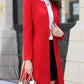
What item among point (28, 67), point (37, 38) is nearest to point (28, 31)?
point (37, 38)

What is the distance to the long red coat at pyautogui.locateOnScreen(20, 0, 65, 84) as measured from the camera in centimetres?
269

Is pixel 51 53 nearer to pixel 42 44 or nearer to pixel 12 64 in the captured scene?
pixel 42 44

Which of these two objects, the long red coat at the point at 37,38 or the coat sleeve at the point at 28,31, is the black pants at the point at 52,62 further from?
the coat sleeve at the point at 28,31

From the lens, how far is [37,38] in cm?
272

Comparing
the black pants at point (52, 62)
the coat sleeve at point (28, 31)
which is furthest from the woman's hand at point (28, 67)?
the black pants at point (52, 62)

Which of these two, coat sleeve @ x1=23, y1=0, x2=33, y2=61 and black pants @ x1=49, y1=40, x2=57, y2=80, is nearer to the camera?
coat sleeve @ x1=23, y1=0, x2=33, y2=61

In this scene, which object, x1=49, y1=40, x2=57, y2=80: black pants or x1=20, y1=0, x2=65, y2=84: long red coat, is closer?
x1=20, y1=0, x2=65, y2=84: long red coat

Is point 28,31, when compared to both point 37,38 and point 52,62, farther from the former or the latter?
point 52,62

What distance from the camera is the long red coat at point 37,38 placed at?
269 cm

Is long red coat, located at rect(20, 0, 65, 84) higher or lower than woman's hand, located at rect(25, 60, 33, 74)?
higher

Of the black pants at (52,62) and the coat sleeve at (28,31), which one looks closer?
the coat sleeve at (28,31)

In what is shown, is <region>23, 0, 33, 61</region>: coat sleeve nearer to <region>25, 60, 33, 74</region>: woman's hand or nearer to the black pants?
<region>25, 60, 33, 74</region>: woman's hand

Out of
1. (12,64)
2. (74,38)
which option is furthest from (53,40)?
(12,64)

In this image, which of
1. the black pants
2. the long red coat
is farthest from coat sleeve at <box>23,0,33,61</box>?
the black pants
